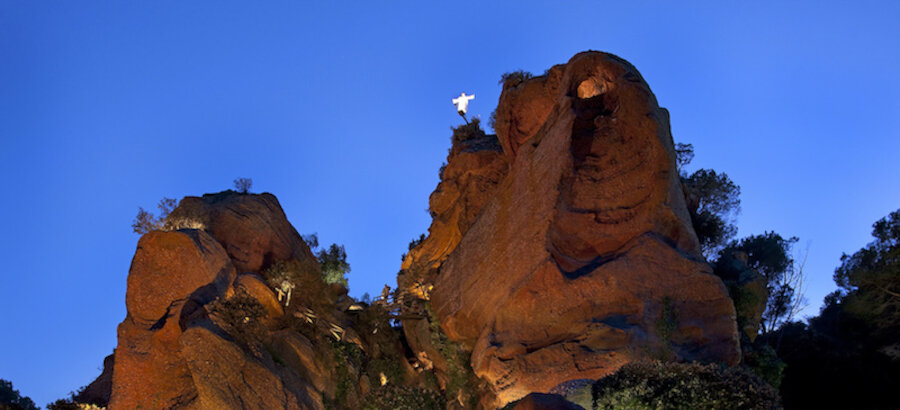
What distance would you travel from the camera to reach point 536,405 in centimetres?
898

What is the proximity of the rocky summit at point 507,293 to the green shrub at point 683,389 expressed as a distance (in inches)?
91.8

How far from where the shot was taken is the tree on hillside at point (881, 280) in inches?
854

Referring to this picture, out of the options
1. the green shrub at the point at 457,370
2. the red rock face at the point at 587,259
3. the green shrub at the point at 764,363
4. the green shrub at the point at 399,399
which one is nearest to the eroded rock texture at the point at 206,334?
the green shrub at the point at 399,399

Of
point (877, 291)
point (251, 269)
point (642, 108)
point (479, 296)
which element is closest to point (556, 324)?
point (479, 296)

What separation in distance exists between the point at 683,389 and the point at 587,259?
7420 mm

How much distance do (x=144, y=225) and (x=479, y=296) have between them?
12.4 m

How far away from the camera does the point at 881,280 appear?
22.0 metres

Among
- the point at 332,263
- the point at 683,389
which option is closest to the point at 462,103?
the point at 332,263

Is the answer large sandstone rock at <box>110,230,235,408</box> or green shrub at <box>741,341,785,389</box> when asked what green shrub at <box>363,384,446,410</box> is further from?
green shrub at <box>741,341,785,389</box>

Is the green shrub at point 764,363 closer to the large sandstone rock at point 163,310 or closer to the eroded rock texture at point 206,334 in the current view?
the eroded rock texture at point 206,334

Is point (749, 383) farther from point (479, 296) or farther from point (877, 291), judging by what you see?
point (877, 291)

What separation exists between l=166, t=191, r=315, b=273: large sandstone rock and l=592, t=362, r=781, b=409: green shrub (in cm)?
1622

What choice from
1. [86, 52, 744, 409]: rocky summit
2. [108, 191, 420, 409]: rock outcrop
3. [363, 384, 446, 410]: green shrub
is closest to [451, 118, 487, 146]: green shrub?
[86, 52, 744, 409]: rocky summit

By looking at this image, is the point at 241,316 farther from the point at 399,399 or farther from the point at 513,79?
the point at 513,79
